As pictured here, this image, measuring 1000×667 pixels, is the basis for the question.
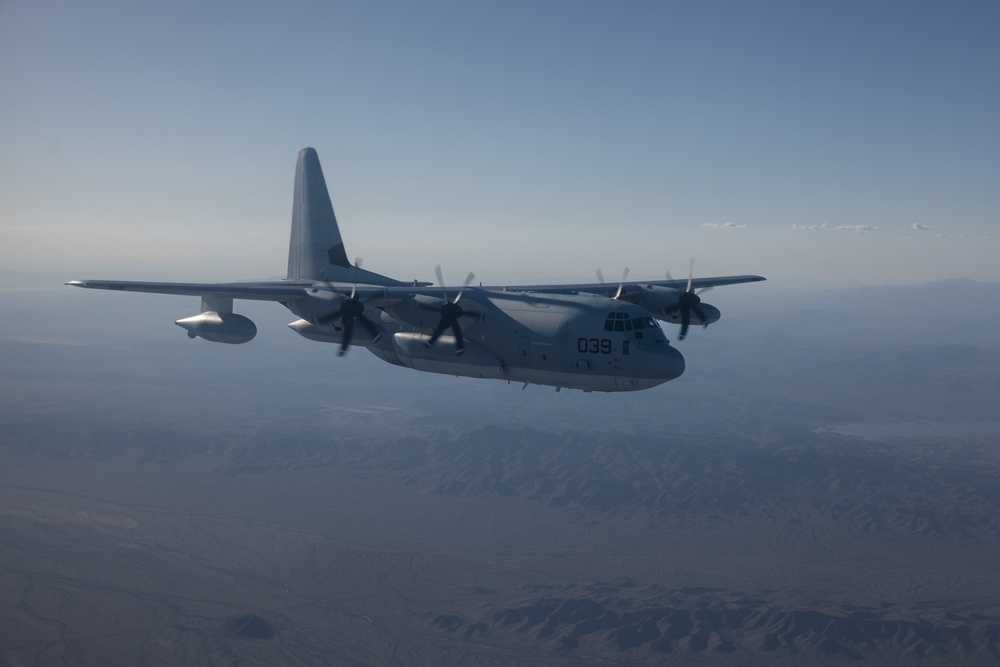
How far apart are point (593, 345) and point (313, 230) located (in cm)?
2885

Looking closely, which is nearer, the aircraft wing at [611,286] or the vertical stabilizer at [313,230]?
the aircraft wing at [611,286]

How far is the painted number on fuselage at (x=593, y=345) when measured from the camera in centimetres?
3561

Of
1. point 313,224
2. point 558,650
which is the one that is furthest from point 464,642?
point 313,224

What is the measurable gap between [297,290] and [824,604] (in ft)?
645

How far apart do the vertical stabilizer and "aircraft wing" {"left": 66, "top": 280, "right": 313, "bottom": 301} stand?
11.8 metres

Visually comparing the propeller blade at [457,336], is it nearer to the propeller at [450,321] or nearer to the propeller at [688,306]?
the propeller at [450,321]

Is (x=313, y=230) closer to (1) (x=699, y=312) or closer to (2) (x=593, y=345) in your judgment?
(2) (x=593, y=345)

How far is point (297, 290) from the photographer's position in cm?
4059

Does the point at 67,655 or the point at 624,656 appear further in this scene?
the point at 624,656

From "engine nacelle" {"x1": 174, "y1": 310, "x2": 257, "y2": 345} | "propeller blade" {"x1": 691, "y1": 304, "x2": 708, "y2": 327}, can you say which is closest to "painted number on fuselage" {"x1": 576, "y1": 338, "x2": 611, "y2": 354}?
"propeller blade" {"x1": 691, "y1": 304, "x2": 708, "y2": 327}

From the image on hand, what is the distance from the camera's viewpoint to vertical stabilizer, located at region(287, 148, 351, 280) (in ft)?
176

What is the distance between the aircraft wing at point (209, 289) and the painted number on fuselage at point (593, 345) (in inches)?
680

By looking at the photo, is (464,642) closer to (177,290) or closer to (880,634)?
(880,634)

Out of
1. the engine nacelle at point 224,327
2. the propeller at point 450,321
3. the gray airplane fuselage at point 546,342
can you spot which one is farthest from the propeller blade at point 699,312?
the engine nacelle at point 224,327
